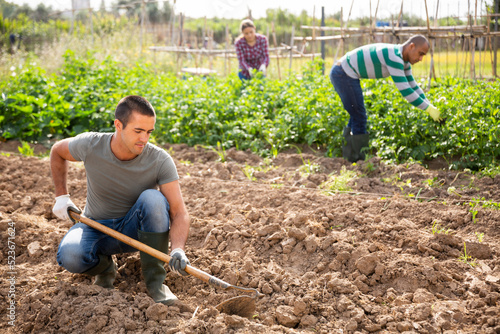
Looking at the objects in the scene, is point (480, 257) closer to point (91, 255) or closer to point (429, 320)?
point (429, 320)

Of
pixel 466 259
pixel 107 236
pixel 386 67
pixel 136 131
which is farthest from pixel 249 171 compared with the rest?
pixel 466 259

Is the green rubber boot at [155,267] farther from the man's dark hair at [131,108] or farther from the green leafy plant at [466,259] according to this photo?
the green leafy plant at [466,259]

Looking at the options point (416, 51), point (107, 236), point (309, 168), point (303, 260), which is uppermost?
point (416, 51)

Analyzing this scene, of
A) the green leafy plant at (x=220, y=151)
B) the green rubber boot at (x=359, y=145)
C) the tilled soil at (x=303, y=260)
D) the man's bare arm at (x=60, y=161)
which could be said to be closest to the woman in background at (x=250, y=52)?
the green leafy plant at (x=220, y=151)

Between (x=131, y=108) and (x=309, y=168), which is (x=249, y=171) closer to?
(x=309, y=168)

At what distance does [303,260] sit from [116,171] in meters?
1.35

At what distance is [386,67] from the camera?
4.64 meters

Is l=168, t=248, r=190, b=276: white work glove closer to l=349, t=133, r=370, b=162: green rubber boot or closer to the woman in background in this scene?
l=349, t=133, r=370, b=162: green rubber boot

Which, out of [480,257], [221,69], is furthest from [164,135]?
[221,69]

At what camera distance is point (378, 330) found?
2.31 m

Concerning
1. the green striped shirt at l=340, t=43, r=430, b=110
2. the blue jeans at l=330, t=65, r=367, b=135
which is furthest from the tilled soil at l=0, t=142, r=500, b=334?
the green striped shirt at l=340, t=43, r=430, b=110

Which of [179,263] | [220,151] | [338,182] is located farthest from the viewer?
[220,151]

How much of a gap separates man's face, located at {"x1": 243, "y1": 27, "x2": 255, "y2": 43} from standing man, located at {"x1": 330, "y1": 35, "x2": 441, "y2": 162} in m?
2.45

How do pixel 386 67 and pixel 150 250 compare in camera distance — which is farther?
pixel 386 67
